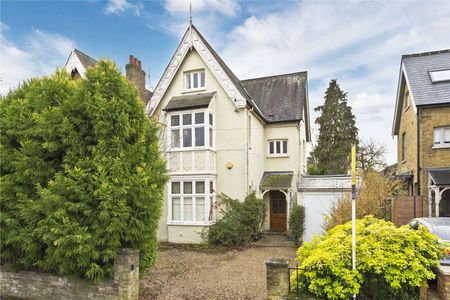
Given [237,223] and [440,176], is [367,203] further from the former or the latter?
[237,223]

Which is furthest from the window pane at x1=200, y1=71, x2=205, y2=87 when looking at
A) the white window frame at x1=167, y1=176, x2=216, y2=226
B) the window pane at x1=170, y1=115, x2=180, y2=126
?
the white window frame at x1=167, y1=176, x2=216, y2=226

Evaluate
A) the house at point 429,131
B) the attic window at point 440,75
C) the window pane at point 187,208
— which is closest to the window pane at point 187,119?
the window pane at point 187,208

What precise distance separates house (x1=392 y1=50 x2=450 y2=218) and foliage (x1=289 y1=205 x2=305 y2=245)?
493cm

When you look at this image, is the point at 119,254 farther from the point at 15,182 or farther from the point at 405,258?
the point at 405,258

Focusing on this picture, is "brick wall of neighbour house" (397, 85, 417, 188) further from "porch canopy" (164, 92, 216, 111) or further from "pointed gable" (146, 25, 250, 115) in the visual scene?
"porch canopy" (164, 92, 216, 111)

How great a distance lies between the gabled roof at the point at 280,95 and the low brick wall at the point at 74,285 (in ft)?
41.1

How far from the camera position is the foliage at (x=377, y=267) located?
15.5ft

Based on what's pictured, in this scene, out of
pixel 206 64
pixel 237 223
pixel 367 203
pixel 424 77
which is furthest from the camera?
pixel 424 77

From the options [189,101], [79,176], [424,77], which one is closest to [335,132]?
[424,77]

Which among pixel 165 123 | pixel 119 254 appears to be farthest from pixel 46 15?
pixel 119 254

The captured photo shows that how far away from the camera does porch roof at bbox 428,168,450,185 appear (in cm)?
1263

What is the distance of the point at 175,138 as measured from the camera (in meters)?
14.1

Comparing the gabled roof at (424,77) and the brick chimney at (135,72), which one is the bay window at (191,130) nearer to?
the brick chimney at (135,72)

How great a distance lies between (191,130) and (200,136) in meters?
0.56
